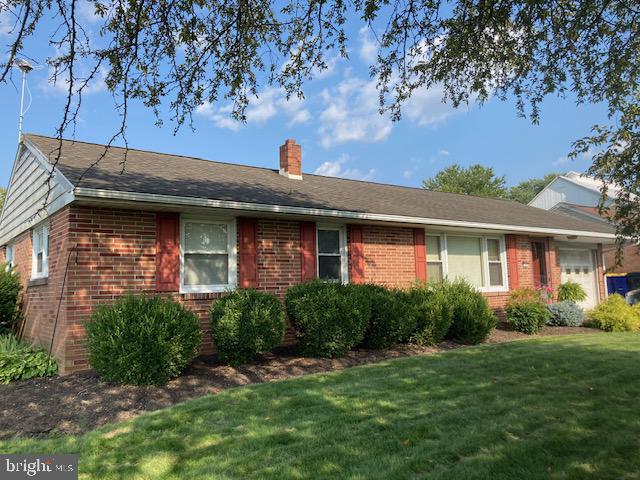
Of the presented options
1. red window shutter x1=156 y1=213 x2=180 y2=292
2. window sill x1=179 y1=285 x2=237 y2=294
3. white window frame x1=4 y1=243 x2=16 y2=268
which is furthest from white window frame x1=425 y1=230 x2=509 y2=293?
white window frame x1=4 y1=243 x2=16 y2=268

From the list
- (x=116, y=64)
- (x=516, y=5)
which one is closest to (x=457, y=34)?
(x=516, y=5)

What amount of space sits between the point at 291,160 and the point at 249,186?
9.90 ft

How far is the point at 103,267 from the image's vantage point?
7.82 m

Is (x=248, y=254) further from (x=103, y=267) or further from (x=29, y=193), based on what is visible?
(x=29, y=193)

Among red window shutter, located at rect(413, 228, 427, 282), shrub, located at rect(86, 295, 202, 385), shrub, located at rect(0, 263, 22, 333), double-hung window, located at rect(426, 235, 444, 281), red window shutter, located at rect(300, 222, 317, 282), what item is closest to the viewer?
shrub, located at rect(86, 295, 202, 385)

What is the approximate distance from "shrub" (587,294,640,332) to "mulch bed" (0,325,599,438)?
25.0 feet

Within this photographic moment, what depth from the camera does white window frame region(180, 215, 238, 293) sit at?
343 inches

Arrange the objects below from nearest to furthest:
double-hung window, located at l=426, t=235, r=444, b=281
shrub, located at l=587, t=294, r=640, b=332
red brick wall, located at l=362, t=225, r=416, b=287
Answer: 1. red brick wall, located at l=362, t=225, r=416, b=287
2. double-hung window, located at l=426, t=235, r=444, b=281
3. shrub, located at l=587, t=294, r=640, b=332

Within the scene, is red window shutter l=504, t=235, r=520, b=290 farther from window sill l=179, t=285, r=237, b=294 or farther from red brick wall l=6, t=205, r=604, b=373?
window sill l=179, t=285, r=237, b=294

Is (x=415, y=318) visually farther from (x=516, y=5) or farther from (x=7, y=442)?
(x=7, y=442)

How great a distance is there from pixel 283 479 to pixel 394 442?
3.77ft

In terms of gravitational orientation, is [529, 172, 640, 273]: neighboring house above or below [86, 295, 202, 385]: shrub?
above

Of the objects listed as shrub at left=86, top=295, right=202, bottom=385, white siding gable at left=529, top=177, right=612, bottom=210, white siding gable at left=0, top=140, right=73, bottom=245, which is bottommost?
shrub at left=86, top=295, right=202, bottom=385

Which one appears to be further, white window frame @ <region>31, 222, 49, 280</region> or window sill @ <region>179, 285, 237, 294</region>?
white window frame @ <region>31, 222, 49, 280</region>
